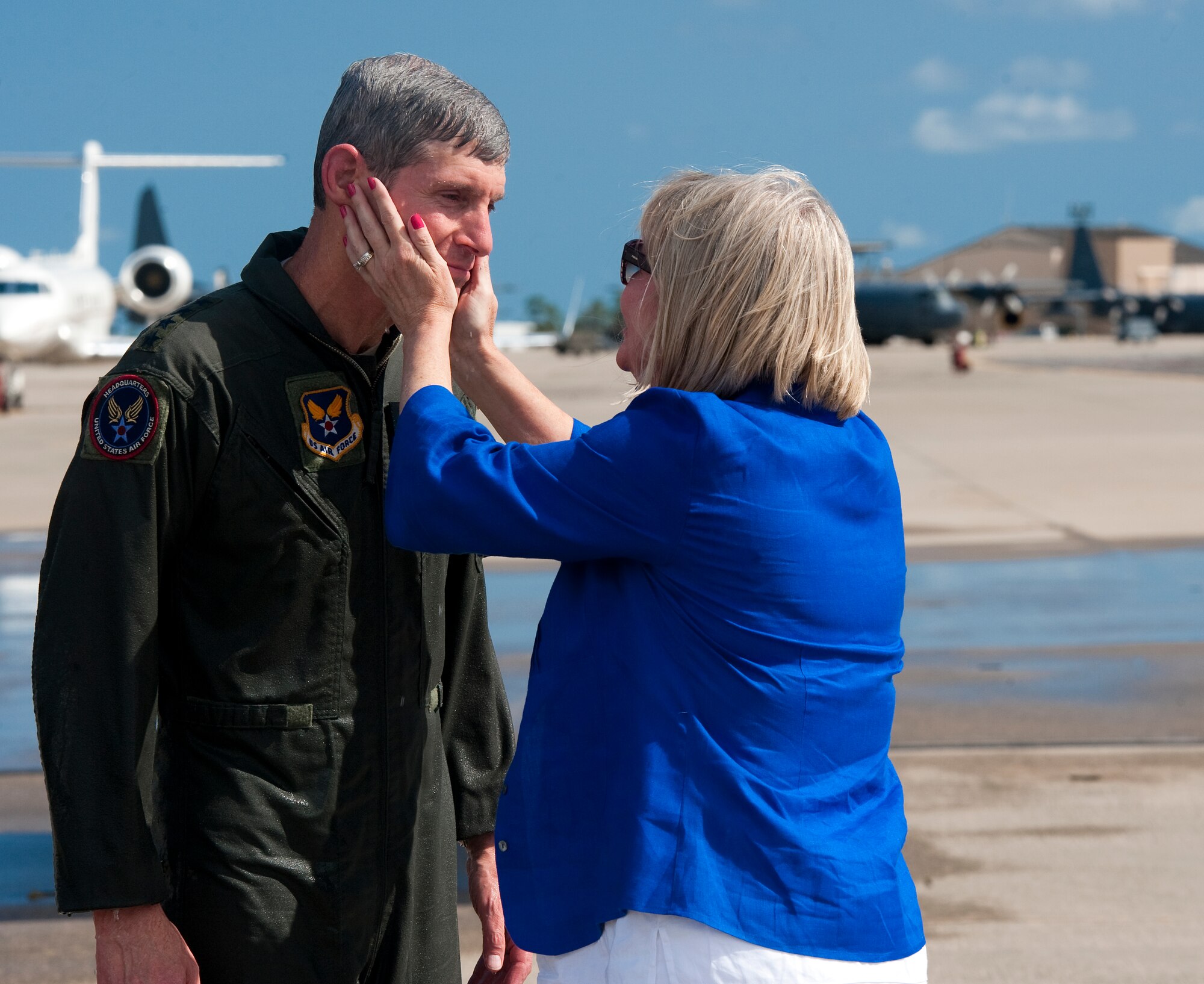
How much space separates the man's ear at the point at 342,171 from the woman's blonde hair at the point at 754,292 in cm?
48

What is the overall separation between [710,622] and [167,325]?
91 centimetres

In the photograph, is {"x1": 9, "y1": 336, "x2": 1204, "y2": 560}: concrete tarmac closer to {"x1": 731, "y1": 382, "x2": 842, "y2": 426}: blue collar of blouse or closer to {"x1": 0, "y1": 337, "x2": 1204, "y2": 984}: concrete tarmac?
{"x1": 0, "y1": 337, "x2": 1204, "y2": 984}: concrete tarmac

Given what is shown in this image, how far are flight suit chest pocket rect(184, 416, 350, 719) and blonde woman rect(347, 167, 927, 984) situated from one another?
20cm

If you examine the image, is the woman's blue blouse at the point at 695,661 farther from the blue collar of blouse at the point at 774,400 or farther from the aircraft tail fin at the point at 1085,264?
the aircraft tail fin at the point at 1085,264

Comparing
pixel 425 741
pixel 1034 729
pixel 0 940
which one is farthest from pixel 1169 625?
pixel 425 741

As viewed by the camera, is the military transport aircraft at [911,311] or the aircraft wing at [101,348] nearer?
the aircraft wing at [101,348]

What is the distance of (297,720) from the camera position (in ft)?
6.84

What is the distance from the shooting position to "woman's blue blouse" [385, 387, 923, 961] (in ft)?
6.03

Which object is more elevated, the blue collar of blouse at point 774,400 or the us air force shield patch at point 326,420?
the blue collar of blouse at point 774,400

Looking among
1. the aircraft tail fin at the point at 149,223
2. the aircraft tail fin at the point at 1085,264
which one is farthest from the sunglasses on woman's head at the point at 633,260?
the aircraft tail fin at the point at 1085,264

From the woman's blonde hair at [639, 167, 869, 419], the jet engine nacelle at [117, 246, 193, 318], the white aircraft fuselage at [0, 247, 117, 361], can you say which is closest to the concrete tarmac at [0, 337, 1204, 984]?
the woman's blonde hair at [639, 167, 869, 419]

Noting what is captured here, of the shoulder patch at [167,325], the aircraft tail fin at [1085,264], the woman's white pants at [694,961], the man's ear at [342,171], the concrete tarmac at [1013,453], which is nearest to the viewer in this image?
the woman's white pants at [694,961]

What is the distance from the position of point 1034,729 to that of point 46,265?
36.1 meters

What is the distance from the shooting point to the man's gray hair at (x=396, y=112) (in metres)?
2.15
